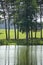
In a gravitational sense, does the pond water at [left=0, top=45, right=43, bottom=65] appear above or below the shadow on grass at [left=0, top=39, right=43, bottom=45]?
below

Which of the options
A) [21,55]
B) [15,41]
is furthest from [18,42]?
[21,55]

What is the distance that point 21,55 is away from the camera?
86.7 inches

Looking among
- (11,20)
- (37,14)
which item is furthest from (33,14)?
(11,20)

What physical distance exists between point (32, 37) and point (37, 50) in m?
0.24

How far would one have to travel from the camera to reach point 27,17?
214cm

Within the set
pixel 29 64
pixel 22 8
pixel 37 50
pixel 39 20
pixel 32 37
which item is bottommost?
pixel 29 64

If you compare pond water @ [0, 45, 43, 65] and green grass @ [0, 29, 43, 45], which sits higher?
green grass @ [0, 29, 43, 45]

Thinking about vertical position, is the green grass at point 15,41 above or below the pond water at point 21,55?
above

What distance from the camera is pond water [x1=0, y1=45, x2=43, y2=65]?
7.09 feet

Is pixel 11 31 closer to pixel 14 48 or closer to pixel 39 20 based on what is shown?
pixel 14 48

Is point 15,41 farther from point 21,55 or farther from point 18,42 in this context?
point 21,55

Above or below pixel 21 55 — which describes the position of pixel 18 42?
above

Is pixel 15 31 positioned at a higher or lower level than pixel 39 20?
lower

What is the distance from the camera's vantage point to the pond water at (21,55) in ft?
7.09
